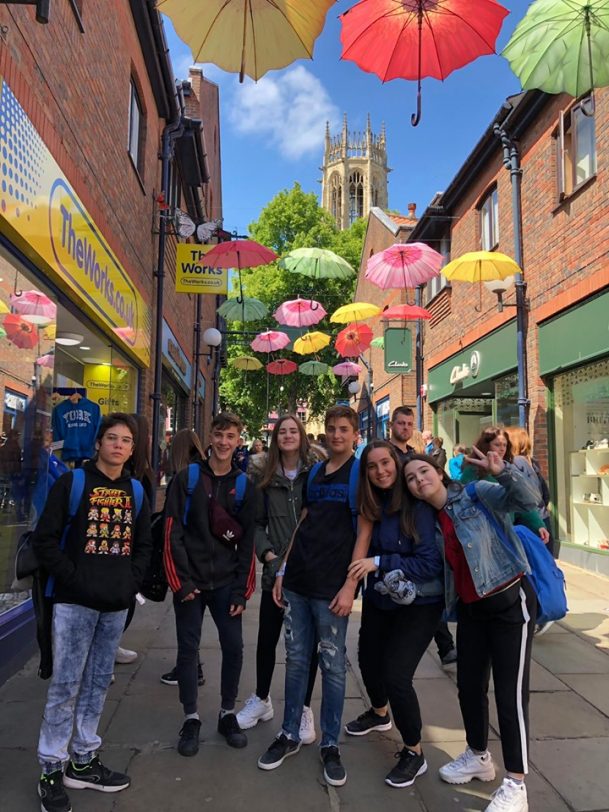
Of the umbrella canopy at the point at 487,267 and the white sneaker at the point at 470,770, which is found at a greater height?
the umbrella canopy at the point at 487,267

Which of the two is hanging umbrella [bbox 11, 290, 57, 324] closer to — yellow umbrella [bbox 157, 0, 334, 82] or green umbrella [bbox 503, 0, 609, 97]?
yellow umbrella [bbox 157, 0, 334, 82]

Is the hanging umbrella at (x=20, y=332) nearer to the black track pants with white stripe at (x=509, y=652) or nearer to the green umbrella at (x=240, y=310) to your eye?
the black track pants with white stripe at (x=509, y=652)

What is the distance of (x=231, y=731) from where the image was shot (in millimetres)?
3369

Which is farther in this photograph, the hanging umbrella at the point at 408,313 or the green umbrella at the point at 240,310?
the green umbrella at the point at 240,310

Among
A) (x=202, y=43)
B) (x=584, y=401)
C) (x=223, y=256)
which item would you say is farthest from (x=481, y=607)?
(x=223, y=256)

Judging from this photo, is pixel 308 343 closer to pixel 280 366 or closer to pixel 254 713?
pixel 280 366

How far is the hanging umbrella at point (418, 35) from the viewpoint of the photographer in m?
4.71

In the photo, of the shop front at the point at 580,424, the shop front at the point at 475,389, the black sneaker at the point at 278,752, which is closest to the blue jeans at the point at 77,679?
the black sneaker at the point at 278,752

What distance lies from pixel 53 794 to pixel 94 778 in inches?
9.1

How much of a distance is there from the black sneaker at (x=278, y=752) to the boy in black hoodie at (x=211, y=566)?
0.79 feet

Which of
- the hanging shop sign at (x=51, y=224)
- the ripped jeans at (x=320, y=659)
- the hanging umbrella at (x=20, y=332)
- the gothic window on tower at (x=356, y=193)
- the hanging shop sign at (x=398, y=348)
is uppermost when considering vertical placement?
the gothic window on tower at (x=356, y=193)

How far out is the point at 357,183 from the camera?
79.4 metres

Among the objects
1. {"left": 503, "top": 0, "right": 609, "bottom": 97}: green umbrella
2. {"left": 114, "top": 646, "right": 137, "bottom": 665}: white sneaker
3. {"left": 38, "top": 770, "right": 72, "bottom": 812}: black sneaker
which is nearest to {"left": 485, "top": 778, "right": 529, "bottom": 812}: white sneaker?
{"left": 38, "top": 770, "right": 72, "bottom": 812}: black sneaker

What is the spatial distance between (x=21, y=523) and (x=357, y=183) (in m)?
81.3
